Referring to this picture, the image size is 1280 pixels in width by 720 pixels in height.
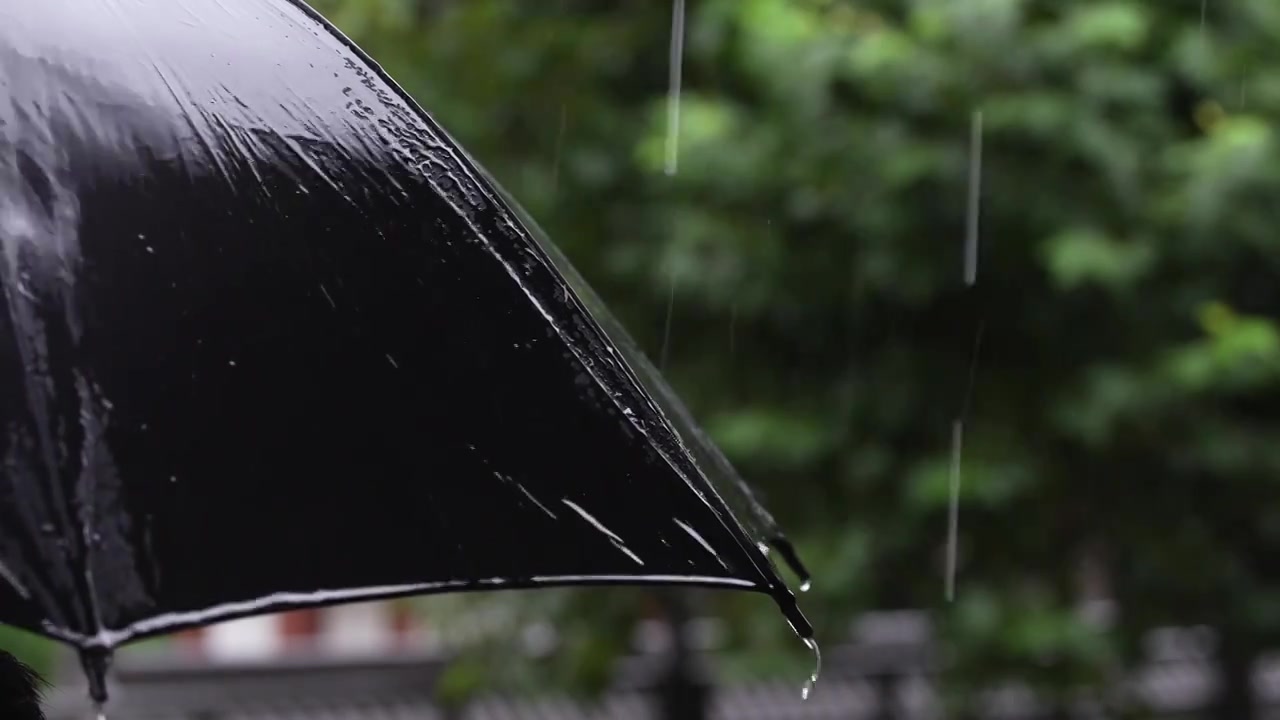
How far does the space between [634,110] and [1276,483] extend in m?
2.36

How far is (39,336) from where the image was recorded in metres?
1.58

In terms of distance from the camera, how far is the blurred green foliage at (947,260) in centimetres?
465

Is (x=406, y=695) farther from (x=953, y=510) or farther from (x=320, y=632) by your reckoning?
(x=320, y=632)

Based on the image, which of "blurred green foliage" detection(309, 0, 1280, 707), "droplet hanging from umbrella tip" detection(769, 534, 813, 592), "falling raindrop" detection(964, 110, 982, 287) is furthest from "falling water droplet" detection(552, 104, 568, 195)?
"droplet hanging from umbrella tip" detection(769, 534, 813, 592)

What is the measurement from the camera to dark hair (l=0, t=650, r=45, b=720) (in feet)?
6.46

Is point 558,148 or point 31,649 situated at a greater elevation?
point 558,148

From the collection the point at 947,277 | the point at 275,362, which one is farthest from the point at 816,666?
the point at 947,277

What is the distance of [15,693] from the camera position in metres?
1.98

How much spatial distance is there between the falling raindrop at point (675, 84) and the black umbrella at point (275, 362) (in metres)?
3.09

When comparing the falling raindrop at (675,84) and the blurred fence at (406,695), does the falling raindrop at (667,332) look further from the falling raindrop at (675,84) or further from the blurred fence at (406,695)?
the blurred fence at (406,695)

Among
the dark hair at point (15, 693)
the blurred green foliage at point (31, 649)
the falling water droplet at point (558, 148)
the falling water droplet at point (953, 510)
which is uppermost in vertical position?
the dark hair at point (15, 693)

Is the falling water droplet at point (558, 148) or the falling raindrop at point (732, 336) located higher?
the falling water droplet at point (558, 148)

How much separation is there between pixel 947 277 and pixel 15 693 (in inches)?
135

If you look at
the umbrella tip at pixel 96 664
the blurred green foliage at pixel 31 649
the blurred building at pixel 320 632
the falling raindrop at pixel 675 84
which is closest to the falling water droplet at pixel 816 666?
the umbrella tip at pixel 96 664
